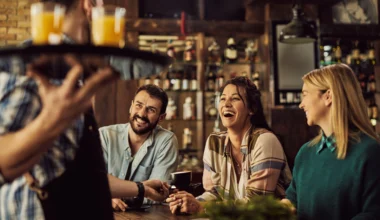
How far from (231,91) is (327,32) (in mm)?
3334

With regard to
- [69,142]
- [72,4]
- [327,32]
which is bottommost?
[69,142]

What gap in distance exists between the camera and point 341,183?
198cm

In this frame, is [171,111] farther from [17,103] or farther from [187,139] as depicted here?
[17,103]

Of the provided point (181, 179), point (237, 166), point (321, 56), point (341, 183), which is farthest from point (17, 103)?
point (321, 56)

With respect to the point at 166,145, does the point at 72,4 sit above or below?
above

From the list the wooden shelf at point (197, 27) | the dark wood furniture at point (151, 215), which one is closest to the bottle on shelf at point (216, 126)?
the wooden shelf at point (197, 27)

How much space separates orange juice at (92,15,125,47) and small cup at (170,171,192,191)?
1.48m

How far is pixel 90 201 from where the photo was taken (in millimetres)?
1213

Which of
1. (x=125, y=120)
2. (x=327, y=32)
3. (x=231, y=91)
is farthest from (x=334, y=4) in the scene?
(x=231, y=91)

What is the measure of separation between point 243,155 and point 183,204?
1.66ft

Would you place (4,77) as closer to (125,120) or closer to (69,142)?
(69,142)

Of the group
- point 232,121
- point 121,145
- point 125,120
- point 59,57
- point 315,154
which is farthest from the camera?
point 125,120

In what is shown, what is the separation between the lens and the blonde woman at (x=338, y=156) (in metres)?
1.93

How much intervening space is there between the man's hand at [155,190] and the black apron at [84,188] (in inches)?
42.2
